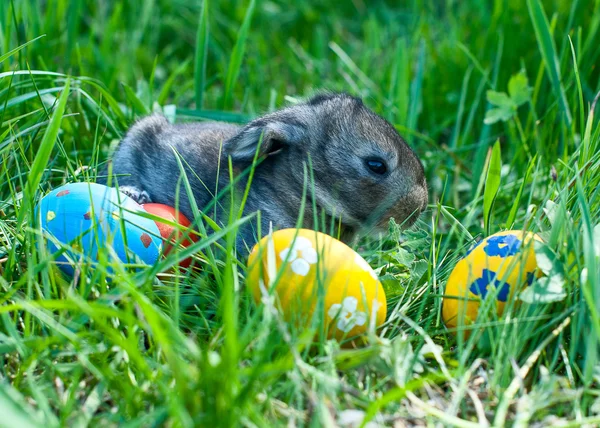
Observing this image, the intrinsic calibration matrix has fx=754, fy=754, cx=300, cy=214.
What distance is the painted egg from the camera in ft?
9.53

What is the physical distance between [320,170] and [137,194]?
3.20ft

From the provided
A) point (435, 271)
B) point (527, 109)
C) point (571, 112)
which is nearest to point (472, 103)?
point (527, 109)

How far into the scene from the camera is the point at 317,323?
245 centimetres

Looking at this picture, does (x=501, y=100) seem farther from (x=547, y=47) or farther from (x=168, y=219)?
(x=168, y=219)

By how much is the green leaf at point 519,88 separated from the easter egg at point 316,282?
2.07 metres

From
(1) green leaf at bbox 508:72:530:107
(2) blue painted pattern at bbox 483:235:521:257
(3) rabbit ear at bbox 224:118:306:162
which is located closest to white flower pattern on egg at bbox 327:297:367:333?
(2) blue painted pattern at bbox 483:235:521:257

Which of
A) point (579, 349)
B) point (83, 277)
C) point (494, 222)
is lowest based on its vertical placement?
point (494, 222)

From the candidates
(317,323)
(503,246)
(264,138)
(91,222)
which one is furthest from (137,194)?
(503,246)

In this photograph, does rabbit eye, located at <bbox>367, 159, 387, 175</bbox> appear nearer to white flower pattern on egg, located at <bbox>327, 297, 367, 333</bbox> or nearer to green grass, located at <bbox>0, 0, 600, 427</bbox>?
green grass, located at <bbox>0, 0, 600, 427</bbox>

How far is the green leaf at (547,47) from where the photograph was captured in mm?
4145

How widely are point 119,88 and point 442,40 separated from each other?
8.22ft

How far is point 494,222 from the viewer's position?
3.99 m

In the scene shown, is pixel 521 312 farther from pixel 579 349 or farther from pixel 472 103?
pixel 472 103

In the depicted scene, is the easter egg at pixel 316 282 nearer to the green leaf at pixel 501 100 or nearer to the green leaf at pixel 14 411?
the green leaf at pixel 14 411
